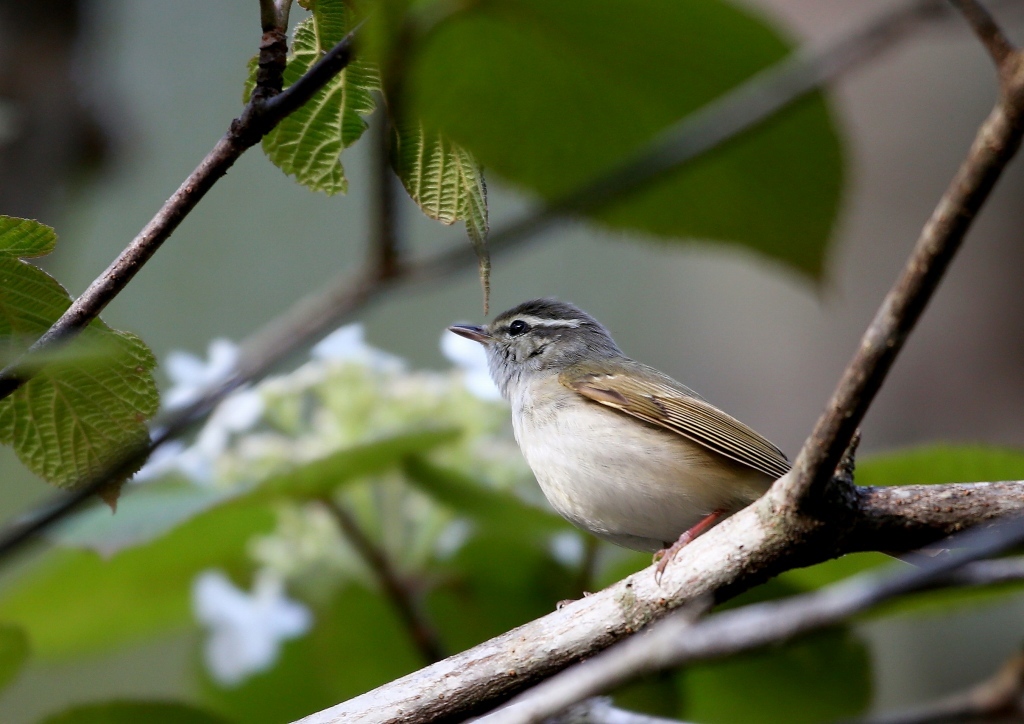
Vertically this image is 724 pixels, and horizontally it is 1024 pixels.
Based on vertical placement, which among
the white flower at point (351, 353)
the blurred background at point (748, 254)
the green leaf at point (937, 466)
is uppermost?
the blurred background at point (748, 254)

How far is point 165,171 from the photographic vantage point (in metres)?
7.73

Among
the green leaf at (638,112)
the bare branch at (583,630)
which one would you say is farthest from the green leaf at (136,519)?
the green leaf at (638,112)

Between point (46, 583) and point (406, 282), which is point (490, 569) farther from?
point (406, 282)

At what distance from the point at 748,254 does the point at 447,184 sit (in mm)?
335

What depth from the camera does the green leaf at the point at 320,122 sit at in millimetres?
1092

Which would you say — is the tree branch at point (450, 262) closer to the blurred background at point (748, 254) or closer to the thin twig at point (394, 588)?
the blurred background at point (748, 254)

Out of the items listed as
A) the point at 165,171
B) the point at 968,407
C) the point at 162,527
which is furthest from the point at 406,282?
the point at 165,171

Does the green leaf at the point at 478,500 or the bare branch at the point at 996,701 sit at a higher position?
the green leaf at the point at 478,500

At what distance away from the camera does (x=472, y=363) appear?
2.73 m

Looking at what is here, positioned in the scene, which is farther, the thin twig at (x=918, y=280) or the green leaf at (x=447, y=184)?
the green leaf at (x=447, y=184)

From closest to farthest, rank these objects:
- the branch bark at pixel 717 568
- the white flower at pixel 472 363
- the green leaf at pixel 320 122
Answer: the green leaf at pixel 320 122 < the branch bark at pixel 717 568 < the white flower at pixel 472 363

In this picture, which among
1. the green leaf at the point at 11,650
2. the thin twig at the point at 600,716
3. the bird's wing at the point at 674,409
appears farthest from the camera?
the bird's wing at the point at 674,409

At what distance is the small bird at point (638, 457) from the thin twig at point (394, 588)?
38 centimetres

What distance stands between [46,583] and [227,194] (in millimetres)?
7675
